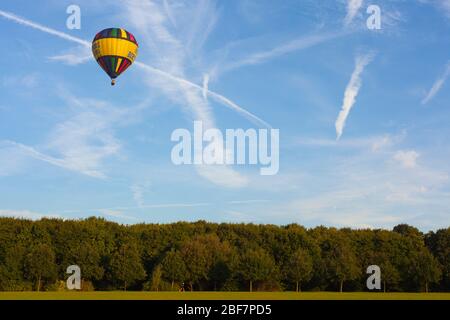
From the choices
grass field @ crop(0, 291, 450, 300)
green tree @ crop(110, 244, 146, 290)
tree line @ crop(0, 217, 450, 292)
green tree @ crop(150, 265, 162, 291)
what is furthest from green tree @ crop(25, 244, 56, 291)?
grass field @ crop(0, 291, 450, 300)

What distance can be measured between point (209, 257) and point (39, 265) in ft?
72.8

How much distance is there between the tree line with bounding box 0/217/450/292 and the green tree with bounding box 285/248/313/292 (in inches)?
5.3

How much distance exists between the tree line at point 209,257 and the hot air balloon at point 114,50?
3335 centimetres

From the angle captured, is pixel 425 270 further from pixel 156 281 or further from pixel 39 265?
pixel 39 265

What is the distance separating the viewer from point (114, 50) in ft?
164

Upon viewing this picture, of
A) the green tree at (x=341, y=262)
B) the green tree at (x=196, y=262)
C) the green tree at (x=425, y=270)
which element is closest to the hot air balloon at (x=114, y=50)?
the green tree at (x=196, y=262)

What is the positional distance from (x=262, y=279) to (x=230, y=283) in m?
4.45

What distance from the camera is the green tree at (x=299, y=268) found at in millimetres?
79312

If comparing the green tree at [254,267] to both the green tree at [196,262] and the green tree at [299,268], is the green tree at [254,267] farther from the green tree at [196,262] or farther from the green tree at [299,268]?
the green tree at [196,262]

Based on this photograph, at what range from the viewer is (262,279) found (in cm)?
7800

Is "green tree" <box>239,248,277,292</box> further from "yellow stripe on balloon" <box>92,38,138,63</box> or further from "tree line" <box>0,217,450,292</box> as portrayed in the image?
"yellow stripe on balloon" <box>92,38,138,63</box>

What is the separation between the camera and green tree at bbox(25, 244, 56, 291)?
253 ft
